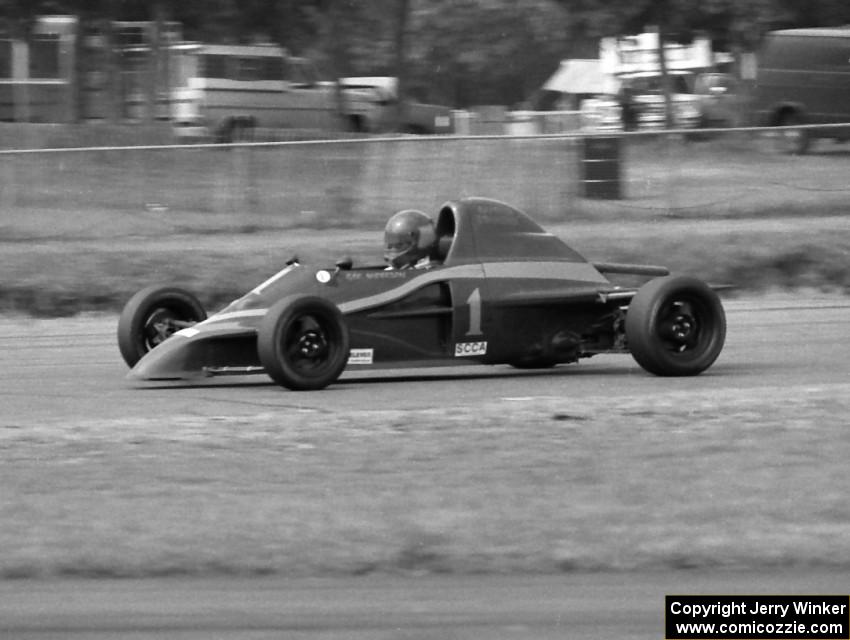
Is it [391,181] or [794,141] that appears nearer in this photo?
[391,181]

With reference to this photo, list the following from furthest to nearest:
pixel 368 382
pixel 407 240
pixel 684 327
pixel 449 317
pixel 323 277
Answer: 1. pixel 368 382
2. pixel 684 327
3. pixel 407 240
4. pixel 449 317
5. pixel 323 277

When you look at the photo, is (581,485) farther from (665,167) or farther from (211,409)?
(665,167)

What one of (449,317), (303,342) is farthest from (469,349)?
(303,342)

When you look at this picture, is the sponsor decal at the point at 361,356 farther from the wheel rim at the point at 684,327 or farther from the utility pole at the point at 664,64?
the utility pole at the point at 664,64

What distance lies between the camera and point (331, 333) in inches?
388

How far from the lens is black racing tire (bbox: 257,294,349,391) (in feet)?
31.4

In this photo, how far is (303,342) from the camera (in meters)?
9.88

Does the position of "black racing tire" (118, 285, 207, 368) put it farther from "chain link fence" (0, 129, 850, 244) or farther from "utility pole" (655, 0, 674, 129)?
"utility pole" (655, 0, 674, 129)

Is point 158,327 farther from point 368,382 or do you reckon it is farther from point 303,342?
point 368,382

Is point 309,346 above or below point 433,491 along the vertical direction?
above

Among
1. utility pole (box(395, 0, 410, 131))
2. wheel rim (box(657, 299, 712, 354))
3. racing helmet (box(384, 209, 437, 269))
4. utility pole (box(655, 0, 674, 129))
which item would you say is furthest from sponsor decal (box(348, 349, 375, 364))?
utility pole (box(395, 0, 410, 131))

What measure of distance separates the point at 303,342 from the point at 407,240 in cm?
103

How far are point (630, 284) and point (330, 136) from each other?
918 centimetres

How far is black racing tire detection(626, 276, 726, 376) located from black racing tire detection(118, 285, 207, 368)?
8.46ft
